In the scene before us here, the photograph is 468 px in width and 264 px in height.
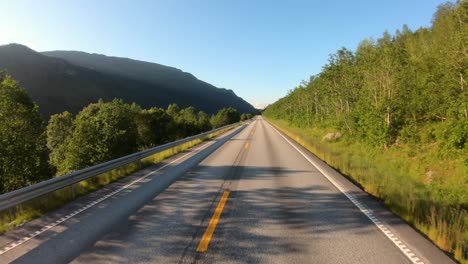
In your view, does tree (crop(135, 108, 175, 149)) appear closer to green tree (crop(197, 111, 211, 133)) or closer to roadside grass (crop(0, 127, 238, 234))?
green tree (crop(197, 111, 211, 133))

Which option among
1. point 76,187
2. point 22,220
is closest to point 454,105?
point 76,187

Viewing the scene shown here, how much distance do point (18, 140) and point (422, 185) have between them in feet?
64.5

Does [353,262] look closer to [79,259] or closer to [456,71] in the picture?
[79,259]

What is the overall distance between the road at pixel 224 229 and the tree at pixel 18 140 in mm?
9589

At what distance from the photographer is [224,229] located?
5.97m

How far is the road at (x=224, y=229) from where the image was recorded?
4.90m

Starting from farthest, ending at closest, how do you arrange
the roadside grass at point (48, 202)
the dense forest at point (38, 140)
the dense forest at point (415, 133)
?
the dense forest at point (38, 140) < the dense forest at point (415, 133) < the roadside grass at point (48, 202)

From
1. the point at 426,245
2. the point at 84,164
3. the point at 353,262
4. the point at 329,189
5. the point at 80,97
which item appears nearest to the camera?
the point at 353,262

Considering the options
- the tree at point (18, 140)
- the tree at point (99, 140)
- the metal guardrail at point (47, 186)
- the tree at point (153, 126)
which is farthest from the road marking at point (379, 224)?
the tree at point (153, 126)

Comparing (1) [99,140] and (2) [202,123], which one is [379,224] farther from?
(2) [202,123]

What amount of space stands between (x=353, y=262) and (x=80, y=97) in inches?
5857

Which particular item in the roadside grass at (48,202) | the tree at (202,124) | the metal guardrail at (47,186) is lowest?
the roadside grass at (48,202)

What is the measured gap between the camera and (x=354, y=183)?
10391mm

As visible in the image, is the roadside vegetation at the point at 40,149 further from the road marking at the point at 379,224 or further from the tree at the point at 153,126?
the tree at the point at 153,126
